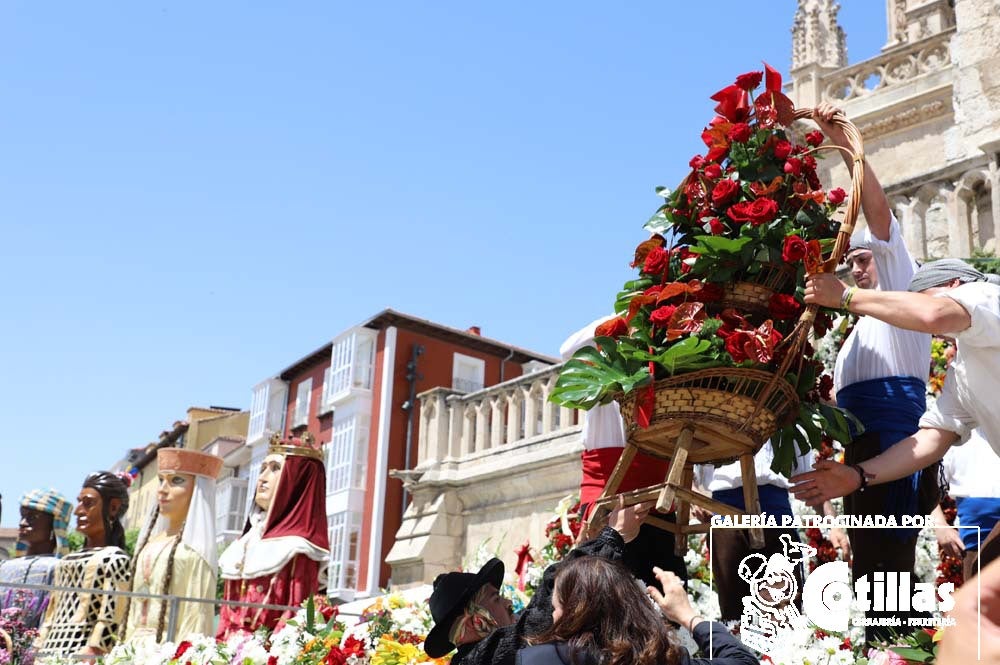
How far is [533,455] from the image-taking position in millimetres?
13469

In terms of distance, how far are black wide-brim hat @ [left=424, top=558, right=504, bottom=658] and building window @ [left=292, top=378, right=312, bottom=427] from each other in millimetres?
33505

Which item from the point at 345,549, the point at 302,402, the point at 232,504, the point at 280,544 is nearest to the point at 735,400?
the point at 280,544

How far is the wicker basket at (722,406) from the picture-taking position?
3645 millimetres

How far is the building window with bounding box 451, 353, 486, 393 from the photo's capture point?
30469mm

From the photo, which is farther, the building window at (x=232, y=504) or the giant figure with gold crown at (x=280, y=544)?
the building window at (x=232, y=504)

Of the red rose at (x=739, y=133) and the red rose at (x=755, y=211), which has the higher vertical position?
the red rose at (x=739, y=133)

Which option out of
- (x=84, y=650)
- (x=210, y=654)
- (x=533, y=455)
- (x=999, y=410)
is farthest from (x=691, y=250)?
(x=533, y=455)

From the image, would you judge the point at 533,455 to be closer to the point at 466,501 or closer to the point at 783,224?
the point at 466,501

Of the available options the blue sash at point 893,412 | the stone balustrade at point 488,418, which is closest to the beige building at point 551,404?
the stone balustrade at point 488,418

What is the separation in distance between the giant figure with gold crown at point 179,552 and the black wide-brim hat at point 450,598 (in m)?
3.81

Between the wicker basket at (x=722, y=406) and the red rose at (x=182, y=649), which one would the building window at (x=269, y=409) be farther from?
the wicker basket at (x=722, y=406)

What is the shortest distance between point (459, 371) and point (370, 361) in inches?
105
